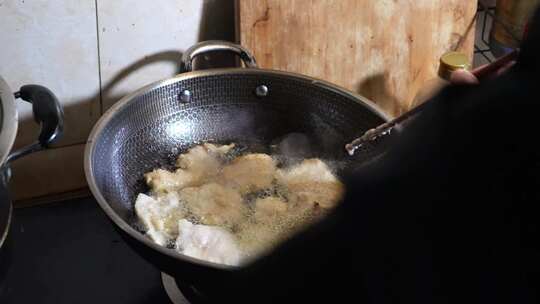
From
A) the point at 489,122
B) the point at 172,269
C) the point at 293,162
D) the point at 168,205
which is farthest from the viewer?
the point at 293,162

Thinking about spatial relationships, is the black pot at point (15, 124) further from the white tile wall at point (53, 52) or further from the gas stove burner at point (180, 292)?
the gas stove burner at point (180, 292)

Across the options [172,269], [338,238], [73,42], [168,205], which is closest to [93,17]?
[73,42]

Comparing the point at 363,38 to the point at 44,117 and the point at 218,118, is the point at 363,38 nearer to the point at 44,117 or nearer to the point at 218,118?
the point at 218,118

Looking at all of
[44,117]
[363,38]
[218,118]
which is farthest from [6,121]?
[363,38]

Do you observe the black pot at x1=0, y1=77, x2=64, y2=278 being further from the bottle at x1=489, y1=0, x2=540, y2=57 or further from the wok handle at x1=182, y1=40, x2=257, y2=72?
the bottle at x1=489, y1=0, x2=540, y2=57

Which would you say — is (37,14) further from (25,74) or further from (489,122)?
(489,122)

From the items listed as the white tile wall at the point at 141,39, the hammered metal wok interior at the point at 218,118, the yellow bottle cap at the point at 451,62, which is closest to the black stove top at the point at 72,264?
the hammered metal wok interior at the point at 218,118
